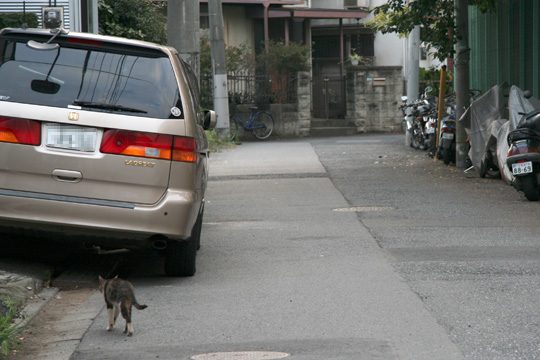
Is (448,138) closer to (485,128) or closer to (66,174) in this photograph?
(485,128)

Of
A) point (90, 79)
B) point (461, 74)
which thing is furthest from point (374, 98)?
point (90, 79)

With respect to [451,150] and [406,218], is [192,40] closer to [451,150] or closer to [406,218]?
[451,150]

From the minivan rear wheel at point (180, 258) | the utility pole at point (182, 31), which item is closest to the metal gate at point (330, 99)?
the utility pole at point (182, 31)

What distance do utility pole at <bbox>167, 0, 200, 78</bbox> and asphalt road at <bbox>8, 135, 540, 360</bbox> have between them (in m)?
11.4

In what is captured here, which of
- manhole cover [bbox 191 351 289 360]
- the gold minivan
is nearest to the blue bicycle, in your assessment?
the gold minivan

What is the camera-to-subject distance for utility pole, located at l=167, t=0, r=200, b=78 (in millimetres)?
26250

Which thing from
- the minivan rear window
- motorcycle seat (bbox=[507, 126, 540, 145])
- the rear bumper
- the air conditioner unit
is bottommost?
the rear bumper

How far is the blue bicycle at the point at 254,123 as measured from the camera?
113ft

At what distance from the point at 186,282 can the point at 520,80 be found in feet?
43.3

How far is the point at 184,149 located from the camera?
8117 millimetres

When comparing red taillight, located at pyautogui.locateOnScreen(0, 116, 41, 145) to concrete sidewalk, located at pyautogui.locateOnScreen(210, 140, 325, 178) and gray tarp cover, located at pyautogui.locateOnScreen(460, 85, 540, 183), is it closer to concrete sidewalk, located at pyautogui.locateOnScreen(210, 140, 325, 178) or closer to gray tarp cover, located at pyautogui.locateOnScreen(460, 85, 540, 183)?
gray tarp cover, located at pyautogui.locateOnScreen(460, 85, 540, 183)

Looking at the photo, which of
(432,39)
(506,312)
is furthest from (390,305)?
(432,39)

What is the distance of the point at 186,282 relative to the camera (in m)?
8.66

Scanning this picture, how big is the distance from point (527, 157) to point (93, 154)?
751cm
